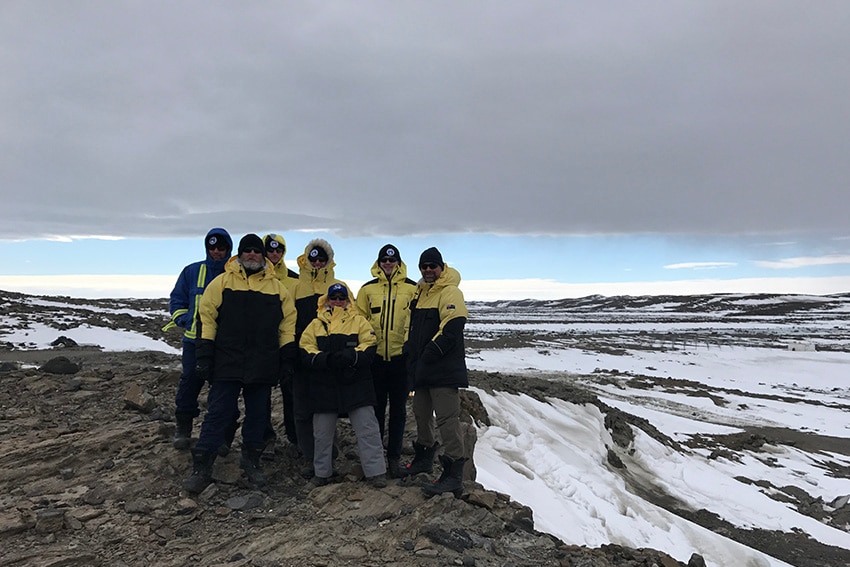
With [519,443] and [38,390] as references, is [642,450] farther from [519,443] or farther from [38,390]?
[38,390]

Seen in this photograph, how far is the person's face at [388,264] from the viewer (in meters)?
5.08

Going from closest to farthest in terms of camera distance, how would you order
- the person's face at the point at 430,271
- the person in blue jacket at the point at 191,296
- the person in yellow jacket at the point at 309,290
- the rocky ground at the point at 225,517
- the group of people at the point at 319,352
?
the rocky ground at the point at 225,517
the group of people at the point at 319,352
the person's face at the point at 430,271
the person in blue jacket at the point at 191,296
the person in yellow jacket at the point at 309,290

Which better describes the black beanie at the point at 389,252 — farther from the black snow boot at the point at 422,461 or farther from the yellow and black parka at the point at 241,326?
the black snow boot at the point at 422,461

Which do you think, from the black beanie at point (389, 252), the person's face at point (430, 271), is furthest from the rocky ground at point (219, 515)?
the black beanie at point (389, 252)

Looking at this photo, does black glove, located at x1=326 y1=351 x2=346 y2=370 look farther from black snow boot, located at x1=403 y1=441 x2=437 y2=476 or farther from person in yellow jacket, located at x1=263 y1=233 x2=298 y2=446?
black snow boot, located at x1=403 y1=441 x2=437 y2=476

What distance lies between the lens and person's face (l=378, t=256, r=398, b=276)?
5.08m

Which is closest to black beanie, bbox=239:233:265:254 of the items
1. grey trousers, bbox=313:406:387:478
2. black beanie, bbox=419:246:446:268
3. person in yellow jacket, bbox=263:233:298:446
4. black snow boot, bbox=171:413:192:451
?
person in yellow jacket, bbox=263:233:298:446

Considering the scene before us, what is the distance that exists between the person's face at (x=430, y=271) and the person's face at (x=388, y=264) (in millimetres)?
361

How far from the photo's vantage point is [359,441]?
4.88 m

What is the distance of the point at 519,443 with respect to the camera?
29.6 feet

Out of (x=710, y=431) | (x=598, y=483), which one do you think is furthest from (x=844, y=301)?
(x=598, y=483)

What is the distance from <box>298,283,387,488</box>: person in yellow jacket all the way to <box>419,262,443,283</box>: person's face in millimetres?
709

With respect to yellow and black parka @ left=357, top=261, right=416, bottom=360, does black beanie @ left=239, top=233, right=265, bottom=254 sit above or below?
above

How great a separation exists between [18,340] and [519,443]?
16.1 meters
